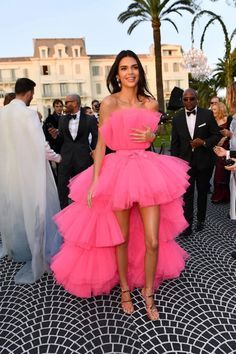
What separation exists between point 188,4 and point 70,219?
18774 mm

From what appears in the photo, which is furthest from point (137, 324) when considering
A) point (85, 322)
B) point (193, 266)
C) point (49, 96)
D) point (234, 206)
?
point (49, 96)

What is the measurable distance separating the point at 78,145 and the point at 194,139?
1.76 meters

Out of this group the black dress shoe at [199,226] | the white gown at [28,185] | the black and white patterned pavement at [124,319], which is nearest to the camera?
the black and white patterned pavement at [124,319]

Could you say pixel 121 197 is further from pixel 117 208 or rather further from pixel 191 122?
pixel 191 122

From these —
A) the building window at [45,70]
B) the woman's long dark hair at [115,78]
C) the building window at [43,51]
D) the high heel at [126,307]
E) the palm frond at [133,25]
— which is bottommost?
the high heel at [126,307]

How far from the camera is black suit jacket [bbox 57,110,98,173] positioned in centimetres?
499

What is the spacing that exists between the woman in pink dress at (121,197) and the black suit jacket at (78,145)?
2.22 meters

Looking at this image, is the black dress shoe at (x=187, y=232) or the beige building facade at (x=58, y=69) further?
the beige building facade at (x=58, y=69)

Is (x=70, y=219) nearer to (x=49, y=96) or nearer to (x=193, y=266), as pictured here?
(x=193, y=266)

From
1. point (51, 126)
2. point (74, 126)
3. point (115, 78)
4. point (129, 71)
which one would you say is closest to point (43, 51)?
point (51, 126)

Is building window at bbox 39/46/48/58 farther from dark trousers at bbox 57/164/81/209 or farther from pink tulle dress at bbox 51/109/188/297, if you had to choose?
pink tulle dress at bbox 51/109/188/297

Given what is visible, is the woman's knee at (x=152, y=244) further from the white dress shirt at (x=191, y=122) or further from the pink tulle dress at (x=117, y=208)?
the white dress shirt at (x=191, y=122)

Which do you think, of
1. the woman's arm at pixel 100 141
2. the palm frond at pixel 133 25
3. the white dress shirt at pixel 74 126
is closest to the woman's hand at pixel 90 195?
the woman's arm at pixel 100 141

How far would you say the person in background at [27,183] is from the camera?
131 inches
